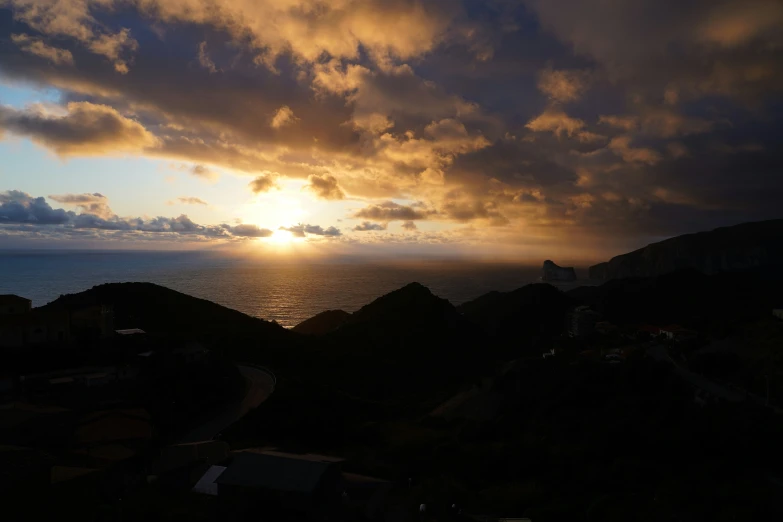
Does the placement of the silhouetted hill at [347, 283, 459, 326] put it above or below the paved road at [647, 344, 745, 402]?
below

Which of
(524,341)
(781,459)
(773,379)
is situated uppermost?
(773,379)

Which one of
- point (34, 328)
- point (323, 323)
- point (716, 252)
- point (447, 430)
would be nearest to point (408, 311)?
point (323, 323)

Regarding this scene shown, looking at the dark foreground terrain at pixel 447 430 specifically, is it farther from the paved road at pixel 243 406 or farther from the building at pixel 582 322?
the building at pixel 582 322

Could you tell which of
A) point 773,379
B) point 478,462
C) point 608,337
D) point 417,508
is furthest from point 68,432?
point 608,337

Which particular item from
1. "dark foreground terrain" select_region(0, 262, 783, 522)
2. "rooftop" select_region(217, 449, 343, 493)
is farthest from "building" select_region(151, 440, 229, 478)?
"rooftop" select_region(217, 449, 343, 493)

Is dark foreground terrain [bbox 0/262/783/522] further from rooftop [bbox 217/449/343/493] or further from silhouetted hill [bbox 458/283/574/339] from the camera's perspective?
silhouetted hill [bbox 458/283/574/339]

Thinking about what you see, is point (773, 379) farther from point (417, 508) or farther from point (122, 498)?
point (122, 498)
